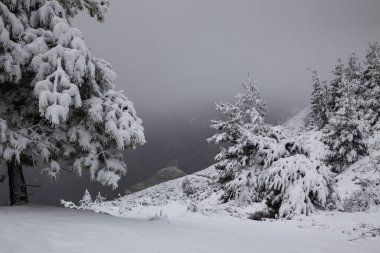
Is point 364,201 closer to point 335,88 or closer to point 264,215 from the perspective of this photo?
point 264,215

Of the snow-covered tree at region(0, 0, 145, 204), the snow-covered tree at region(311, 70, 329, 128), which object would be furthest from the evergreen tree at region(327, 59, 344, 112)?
the snow-covered tree at region(0, 0, 145, 204)

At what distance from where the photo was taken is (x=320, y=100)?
50.4 meters

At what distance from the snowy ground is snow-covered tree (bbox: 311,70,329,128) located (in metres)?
43.5

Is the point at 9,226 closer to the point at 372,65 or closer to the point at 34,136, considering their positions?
the point at 34,136

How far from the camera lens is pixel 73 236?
5664 millimetres

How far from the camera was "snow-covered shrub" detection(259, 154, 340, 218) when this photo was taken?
1181 centimetres

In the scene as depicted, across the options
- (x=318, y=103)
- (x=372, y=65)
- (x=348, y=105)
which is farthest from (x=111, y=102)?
(x=318, y=103)

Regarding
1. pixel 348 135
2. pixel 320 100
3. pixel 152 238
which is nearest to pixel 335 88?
pixel 320 100

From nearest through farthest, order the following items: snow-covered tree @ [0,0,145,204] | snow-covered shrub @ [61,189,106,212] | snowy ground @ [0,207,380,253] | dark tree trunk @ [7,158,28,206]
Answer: snowy ground @ [0,207,380,253], snow-covered tree @ [0,0,145,204], dark tree trunk @ [7,158,28,206], snow-covered shrub @ [61,189,106,212]

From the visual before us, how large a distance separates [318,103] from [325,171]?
41.2 meters

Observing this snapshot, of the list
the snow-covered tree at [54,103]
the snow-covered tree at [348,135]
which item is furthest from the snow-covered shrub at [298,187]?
the snow-covered tree at [348,135]

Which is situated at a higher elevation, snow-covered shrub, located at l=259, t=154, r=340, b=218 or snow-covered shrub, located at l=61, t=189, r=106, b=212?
snow-covered shrub, located at l=259, t=154, r=340, b=218

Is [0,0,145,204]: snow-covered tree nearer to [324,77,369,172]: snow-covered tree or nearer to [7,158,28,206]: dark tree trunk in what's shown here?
[7,158,28,206]: dark tree trunk

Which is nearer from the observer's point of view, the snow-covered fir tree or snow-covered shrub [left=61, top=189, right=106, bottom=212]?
the snow-covered fir tree
